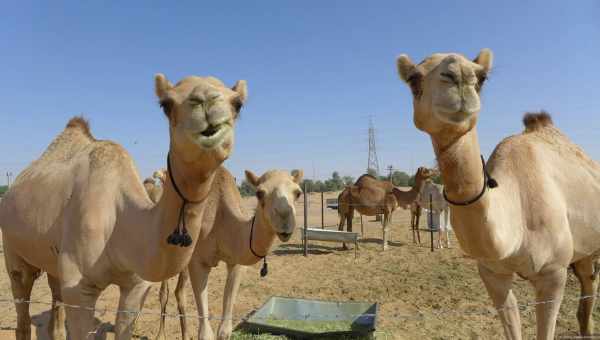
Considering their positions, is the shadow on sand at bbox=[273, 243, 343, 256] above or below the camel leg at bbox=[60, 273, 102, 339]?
below

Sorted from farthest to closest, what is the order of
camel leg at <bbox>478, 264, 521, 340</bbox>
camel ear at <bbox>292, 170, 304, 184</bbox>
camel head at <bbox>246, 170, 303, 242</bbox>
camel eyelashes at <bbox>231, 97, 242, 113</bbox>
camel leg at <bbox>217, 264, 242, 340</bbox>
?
1. camel ear at <bbox>292, 170, 304, 184</bbox>
2. camel leg at <bbox>217, 264, 242, 340</bbox>
3. camel head at <bbox>246, 170, 303, 242</bbox>
4. camel leg at <bbox>478, 264, 521, 340</bbox>
5. camel eyelashes at <bbox>231, 97, 242, 113</bbox>

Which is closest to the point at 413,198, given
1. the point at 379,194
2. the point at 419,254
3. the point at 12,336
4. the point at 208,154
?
the point at 379,194

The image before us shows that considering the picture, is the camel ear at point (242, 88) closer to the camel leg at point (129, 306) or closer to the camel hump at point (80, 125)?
the camel leg at point (129, 306)

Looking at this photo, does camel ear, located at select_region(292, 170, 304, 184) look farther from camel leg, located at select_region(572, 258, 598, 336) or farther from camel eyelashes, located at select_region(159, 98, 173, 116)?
camel leg, located at select_region(572, 258, 598, 336)

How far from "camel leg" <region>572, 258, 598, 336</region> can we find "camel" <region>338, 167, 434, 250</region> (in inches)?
309

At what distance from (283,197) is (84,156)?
1.83 meters

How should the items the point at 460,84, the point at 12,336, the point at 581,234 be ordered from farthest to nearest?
the point at 12,336 → the point at 581,234 → the point at 460,84

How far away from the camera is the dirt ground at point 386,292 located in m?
5.42

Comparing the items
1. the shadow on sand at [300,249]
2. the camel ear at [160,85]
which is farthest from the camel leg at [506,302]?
the shadow on sand at [300,249]

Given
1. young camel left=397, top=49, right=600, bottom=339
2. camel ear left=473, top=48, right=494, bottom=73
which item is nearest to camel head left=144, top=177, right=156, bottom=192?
young camel left=397, top=49, right=600, bottom=339

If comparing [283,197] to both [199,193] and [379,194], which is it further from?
[379,194]

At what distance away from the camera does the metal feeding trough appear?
15.9 ft

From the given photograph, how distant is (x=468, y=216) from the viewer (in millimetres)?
2387

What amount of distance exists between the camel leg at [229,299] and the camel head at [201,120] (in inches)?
105
